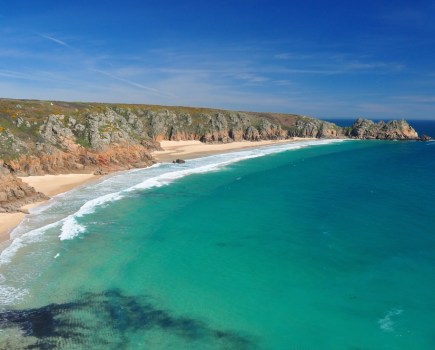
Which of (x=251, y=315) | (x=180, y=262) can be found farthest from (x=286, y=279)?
(x=180, y=262)

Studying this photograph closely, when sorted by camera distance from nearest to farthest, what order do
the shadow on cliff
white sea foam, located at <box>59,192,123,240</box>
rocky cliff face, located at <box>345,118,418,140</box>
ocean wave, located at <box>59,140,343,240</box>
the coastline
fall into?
the shadow on cliff → white sea foam, located at <box>59,192,123,240</box> → ocean wave, located at <box>59,140,343,240</box> → the coastline → rocky cliff face, located at <box>345,118,418,140</box>

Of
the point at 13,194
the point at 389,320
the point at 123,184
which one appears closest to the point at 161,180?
the point at 123,184

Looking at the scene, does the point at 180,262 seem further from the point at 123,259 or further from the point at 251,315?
the point at 251,315

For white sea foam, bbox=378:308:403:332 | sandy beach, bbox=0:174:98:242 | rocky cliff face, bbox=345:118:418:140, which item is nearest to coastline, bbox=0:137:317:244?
sandy beach, bbox=0:174:98:242

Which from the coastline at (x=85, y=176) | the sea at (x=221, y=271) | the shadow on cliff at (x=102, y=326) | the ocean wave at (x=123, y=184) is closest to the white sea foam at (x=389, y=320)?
the sea at (x=221, y=271)

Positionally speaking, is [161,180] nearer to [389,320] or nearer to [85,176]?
[85,176]

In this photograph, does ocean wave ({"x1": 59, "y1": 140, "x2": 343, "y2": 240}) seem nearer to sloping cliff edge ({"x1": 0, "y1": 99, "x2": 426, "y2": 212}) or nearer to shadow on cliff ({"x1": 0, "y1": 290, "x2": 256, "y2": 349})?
sloping cliff edge ({"x1": 0, "y1": 99, "x2": 426, "y2": 212})
